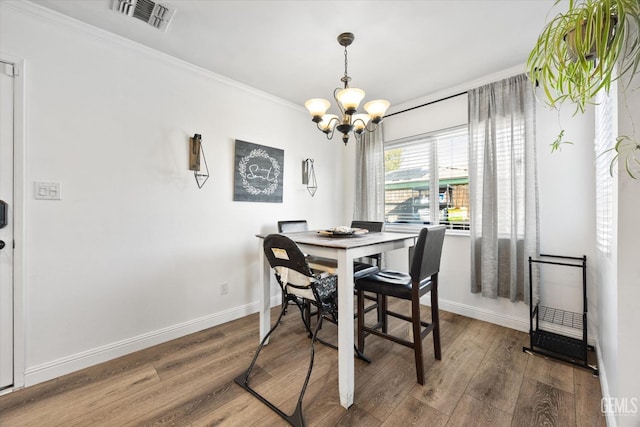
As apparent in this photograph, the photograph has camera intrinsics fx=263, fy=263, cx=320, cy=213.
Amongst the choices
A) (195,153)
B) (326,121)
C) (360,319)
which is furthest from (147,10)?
(360,319)

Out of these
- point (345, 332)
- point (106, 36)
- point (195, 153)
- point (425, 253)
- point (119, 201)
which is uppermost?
point (106, 36)

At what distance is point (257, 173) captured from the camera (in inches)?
117

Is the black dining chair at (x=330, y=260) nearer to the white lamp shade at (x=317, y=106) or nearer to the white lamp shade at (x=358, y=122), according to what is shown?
the white lamp shade at (x=358, y=122)

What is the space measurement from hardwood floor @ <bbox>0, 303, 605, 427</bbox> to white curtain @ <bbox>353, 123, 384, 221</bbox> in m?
1.83

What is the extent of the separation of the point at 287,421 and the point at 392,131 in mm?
3271

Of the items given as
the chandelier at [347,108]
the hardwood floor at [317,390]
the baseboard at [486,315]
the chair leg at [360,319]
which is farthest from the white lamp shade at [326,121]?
the baseboard at [486,315]

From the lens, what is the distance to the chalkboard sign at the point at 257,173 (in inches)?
111

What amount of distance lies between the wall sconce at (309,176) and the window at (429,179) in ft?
3.25

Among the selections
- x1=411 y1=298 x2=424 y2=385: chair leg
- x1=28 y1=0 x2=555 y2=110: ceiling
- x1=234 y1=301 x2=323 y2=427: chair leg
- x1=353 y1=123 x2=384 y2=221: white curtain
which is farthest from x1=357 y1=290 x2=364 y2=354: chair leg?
x1=28 y1=0 x2=555 y2=110: ceiling

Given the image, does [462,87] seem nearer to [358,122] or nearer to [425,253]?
[358,122]

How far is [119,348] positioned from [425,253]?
2413 mm

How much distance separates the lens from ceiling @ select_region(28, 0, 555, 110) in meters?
1.81

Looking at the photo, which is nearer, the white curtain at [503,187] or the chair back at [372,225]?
the white curtain at [503,187]

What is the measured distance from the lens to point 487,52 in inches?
91.2
